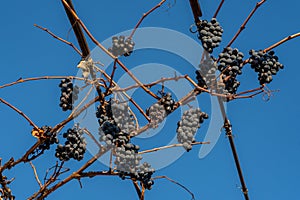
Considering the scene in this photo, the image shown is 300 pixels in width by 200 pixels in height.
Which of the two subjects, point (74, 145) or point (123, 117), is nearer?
point (123, 117)

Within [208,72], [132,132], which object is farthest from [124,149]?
[208,72]

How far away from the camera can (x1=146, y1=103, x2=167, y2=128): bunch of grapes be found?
2.07 m

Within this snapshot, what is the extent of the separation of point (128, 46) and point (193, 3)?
0.28m

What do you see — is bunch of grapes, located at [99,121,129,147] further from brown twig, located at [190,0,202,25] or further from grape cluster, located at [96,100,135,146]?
brown twig, located at [190,0,202,25]

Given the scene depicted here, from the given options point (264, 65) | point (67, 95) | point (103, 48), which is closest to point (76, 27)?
point (103, 48)

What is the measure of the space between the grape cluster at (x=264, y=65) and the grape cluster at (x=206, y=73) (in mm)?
169

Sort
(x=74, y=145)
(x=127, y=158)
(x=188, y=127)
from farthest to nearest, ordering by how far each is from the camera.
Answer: (x=74, y=145) → (x=188, y=127) → (x=127, y=158)

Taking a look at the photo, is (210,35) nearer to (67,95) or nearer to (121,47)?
(121,47)

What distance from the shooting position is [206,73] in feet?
6.65

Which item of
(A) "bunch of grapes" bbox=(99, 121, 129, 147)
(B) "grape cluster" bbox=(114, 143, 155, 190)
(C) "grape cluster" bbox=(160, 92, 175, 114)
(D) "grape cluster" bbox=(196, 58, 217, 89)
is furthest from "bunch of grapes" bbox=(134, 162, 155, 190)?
(D) "grape cluster" bbox=(196, 58, 217, 89)

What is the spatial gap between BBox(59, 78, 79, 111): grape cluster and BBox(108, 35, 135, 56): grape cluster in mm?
221

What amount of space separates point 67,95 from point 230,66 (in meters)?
0.62

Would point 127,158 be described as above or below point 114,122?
below

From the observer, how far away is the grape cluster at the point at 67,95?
215 cm
